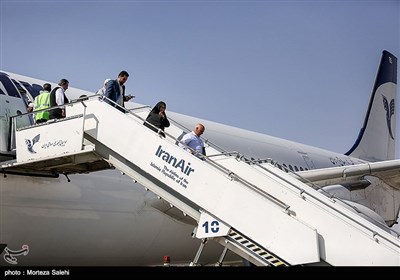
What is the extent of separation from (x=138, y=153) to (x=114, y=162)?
0.42 metres

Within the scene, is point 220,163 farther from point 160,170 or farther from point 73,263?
point 73,263

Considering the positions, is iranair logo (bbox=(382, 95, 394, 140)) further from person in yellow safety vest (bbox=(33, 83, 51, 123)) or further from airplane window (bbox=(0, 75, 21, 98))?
person in yellow safety vest (bbox=(33, 83, 51, 123))

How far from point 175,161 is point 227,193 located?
738 mm

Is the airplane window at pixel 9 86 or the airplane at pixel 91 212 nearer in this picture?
the airplane at pixel 91 212

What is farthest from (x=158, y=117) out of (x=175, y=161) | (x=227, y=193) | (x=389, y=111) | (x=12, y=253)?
(x=389, y=111)

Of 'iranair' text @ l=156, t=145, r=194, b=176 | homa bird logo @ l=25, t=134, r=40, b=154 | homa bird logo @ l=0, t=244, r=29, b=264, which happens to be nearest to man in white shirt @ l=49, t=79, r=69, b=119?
homa bird logo @ l=25, t=134, r=40, b=154

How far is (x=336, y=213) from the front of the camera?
278 inches

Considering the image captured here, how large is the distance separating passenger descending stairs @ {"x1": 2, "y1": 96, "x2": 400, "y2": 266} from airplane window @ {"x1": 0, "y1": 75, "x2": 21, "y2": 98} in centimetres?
120

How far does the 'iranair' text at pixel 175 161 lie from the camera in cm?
724

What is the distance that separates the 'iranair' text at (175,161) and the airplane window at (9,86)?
272cm

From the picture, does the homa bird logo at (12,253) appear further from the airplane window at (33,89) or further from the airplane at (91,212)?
the airplane window at (33,89)

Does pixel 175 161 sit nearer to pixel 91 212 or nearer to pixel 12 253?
pixel 91 212

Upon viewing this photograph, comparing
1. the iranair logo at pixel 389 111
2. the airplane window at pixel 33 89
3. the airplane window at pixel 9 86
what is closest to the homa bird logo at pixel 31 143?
the airplane window at pixel 9 86

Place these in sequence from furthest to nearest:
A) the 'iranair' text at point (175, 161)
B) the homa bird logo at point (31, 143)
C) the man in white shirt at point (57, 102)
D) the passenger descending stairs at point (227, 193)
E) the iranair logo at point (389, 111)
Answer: the iranair logo at point (389, 111) → the man in white shirt at point (57, 102) → the homa bird logo at point (31, 143) → the 'iranair' text at point (175, 161) → the passenger descending stairs at point (227, 193)
